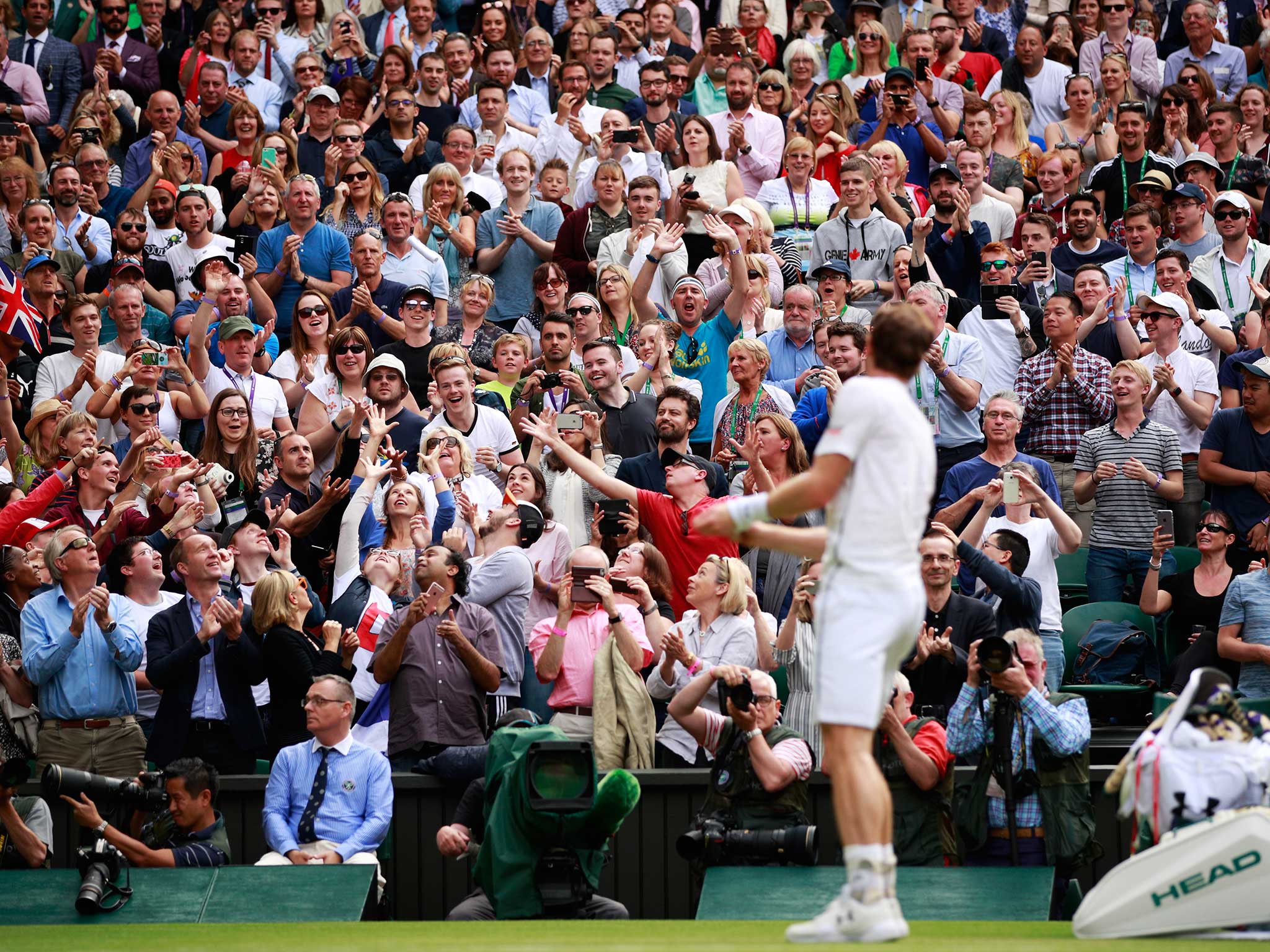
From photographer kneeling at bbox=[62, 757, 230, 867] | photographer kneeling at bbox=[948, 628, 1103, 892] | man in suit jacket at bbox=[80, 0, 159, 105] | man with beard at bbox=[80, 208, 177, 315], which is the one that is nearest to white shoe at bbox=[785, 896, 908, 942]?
photographer kneeling at bbox=[948, 628, 1103, 892]

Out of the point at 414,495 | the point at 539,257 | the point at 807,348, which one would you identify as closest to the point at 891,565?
the point at 414,495

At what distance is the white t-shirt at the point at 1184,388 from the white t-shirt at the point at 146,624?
645 centimetres

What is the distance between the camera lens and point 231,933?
7.64 meters

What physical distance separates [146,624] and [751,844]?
157 inches

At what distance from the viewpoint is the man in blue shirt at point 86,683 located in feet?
32.7

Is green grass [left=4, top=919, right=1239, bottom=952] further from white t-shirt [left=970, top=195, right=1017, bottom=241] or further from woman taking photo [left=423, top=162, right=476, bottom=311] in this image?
white t-shirt [left=970, top=195, right=1017, bottom=241]

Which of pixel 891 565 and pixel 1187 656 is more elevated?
pixel 891 565

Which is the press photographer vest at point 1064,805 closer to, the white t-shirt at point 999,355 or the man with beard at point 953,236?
the white t-shirt at point 999,355

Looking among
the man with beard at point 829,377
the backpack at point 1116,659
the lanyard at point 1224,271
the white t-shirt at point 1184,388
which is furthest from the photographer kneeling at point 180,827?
the lanyard at point 1224,271

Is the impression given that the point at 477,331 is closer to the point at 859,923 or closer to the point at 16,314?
the point at 16,314

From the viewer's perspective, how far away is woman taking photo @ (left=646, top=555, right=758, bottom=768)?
959 cm

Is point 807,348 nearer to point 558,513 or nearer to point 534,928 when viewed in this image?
point 558,513

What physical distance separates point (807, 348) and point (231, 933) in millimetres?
6705

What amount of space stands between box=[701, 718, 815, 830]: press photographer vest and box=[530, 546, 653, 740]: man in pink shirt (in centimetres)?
125
